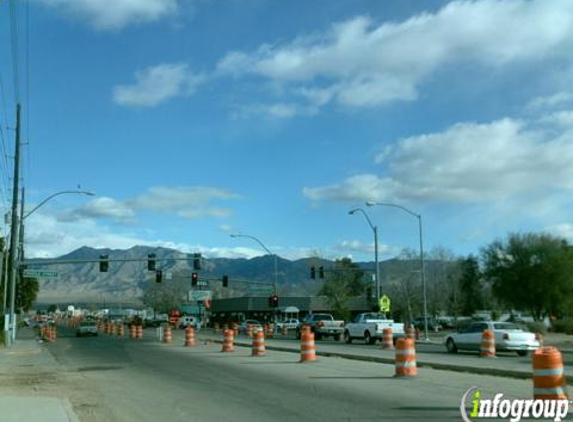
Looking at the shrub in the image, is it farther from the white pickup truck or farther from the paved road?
the paved road

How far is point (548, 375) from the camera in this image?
1154 cm

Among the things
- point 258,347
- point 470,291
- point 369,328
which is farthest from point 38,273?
point 470,291

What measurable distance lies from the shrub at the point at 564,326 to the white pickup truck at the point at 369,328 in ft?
75.2

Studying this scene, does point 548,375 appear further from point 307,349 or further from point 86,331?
A: point 86,331

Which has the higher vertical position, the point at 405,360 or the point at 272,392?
the point at 405,360

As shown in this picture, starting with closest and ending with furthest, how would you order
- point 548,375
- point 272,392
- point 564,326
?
point 548,375 → point 272,392 → point 564,326

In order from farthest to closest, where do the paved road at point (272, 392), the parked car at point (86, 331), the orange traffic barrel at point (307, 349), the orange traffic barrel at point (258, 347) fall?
the parked car at point (86, 331) → the orange traffic barrel at point (258, 347) → the orange traffic barrel at point (307, 349) → the paved road at point (272, 392)

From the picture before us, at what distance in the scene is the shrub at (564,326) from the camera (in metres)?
60.4

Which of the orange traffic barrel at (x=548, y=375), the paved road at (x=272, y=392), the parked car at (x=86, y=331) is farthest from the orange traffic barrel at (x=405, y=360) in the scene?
the parked car at (x=86, y=331)

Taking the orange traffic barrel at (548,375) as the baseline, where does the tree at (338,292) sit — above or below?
above

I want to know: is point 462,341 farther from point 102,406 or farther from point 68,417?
point 68,417

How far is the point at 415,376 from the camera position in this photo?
18.4 m

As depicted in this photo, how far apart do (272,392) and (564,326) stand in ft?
170

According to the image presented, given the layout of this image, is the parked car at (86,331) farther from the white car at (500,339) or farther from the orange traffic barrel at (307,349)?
the orange traffic barrel at (307,349)
